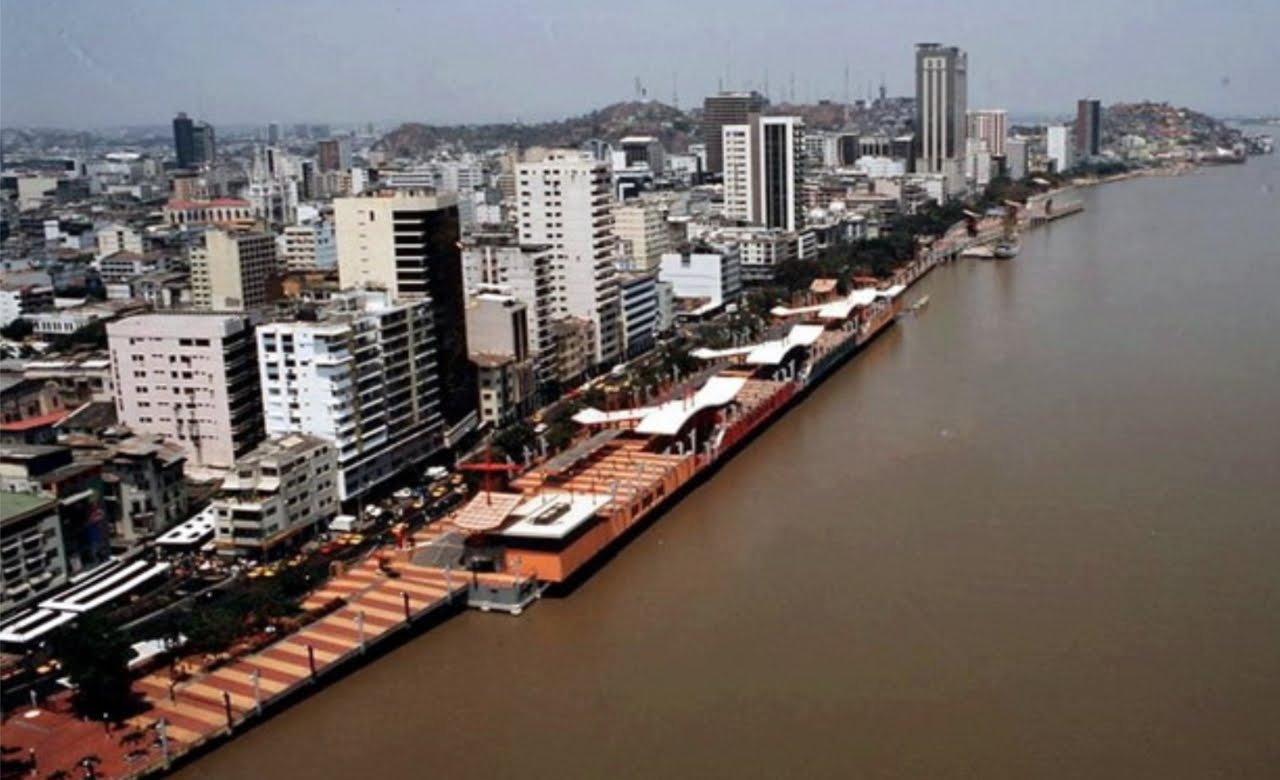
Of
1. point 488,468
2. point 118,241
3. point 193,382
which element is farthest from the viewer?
point 118,241

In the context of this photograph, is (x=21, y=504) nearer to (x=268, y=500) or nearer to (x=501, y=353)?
(x=268, y=500)

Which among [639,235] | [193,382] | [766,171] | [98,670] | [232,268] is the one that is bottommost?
[98,670]

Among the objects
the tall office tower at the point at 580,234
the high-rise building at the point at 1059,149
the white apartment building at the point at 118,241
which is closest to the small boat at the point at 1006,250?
the tall office tower at the point at 580,234

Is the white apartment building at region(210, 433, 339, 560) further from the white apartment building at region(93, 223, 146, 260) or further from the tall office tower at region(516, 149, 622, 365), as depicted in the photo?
the white apartment building at region(93, 223, 146, 260)

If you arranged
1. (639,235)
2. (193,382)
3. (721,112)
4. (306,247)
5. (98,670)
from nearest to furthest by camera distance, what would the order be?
(98,670), (193,382), (639,235), (306,247), (721,112)

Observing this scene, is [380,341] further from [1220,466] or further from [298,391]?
[1220,466]

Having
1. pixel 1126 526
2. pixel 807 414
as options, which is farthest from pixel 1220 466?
pixel 807 414

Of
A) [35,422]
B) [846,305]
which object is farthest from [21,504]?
[846,305]
